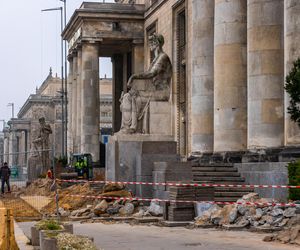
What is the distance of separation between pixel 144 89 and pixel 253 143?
4.16 meters

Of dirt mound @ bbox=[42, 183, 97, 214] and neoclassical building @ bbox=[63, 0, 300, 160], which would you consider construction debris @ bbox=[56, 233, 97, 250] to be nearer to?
neoclassical building @ bbox=[63, 0, 300, 160]

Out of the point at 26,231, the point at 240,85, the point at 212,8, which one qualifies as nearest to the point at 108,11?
the point at 212,8

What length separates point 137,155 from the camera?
26562mm

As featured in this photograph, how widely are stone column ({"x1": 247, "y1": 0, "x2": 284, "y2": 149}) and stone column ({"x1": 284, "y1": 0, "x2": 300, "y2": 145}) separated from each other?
6.26 ft

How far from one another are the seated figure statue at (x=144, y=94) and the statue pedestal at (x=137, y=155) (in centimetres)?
51

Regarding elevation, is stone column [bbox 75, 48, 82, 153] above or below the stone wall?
above

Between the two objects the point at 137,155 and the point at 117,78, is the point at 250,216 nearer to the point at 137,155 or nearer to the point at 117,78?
the point at 137,155

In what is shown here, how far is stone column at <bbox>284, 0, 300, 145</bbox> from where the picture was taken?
2422 cm

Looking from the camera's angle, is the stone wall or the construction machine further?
the construction machine

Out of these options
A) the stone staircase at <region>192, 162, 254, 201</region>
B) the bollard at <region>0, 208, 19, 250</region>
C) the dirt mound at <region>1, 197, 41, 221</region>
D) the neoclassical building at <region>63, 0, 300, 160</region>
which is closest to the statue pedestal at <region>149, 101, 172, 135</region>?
the stone staircase at <region>192, 162, 254, 201</region>

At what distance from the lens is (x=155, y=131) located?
27469mm

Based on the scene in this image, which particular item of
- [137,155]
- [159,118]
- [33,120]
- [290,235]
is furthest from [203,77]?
[33,120]

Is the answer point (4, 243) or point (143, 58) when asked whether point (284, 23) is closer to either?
point (4, 243)

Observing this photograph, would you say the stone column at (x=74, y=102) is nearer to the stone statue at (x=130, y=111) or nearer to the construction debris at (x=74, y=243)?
the stone statue at (x=130, y=111)
